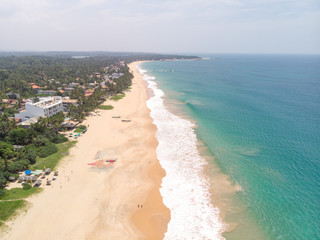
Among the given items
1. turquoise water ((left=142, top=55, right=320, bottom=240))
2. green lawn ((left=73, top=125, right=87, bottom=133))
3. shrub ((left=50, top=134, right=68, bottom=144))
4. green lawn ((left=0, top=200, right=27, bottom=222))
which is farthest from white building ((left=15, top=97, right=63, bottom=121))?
turquoise water ((left=142, top=55, right=320, bottom=240))

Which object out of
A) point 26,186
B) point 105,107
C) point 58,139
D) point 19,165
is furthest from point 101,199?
point 105,107

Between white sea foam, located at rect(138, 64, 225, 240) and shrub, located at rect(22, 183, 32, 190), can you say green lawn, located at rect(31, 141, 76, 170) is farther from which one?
white sea foam, located at rect(138, 64, 225, 240)

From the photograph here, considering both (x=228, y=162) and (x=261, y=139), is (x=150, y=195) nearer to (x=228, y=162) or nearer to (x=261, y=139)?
(x=228, y=162)

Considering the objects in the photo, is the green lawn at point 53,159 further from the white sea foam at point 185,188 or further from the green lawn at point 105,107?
the green lawn at point 105,107

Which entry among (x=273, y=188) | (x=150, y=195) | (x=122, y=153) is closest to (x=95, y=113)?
(x=122, y=153)

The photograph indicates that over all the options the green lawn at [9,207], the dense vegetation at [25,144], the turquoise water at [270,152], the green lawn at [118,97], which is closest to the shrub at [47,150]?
the dense vegetation at [25,144]

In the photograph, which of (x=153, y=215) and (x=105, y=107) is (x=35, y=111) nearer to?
(x=105, y=107)
